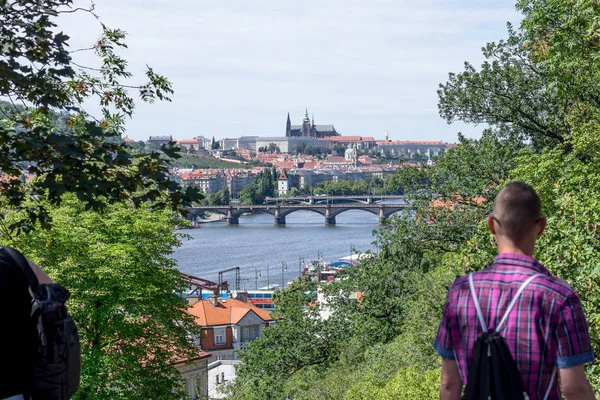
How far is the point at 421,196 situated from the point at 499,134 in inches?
75.8

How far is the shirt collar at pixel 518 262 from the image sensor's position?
7.42 feet

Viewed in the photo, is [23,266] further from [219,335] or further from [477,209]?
[219,335]

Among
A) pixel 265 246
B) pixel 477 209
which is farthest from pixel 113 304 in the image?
pixel 265 246

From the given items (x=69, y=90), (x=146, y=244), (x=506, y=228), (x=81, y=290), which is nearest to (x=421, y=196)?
(x=146, y=244)

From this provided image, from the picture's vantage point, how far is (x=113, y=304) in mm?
13133

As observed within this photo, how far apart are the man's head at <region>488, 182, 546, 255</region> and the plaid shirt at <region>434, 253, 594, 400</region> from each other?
1.8 inches

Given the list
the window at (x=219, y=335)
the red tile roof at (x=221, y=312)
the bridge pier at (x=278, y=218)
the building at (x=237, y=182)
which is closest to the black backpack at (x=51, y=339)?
the red tile roof at (x=221, y=312)

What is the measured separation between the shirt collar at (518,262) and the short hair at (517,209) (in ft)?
0.18

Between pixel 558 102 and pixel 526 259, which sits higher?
pixel 558 102

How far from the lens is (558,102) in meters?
16.5

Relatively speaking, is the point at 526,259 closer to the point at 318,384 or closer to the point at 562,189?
the point at 562,189

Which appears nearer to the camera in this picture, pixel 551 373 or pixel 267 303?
pixel 551 373

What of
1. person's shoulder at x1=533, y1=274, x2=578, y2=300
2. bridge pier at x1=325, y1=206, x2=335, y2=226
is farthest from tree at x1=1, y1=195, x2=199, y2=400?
bridge pier at x1=325, y1=206, x2=335, y2=226

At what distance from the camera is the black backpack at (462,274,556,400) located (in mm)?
2191
